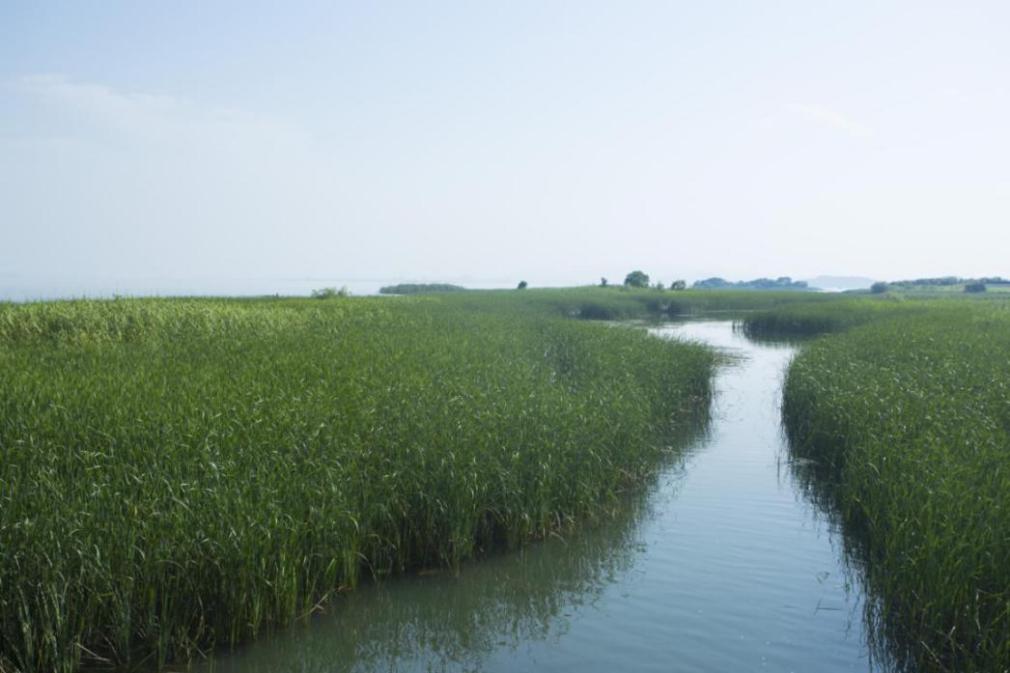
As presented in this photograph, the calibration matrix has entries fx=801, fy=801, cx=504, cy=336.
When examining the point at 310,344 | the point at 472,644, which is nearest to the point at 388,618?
the point at 472,644

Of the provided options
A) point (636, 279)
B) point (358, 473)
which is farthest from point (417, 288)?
point (358, 473)

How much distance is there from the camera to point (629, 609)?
888 centimetres

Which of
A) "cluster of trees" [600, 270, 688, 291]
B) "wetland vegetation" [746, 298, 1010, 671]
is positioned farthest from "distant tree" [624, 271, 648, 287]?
"wetland vegetation" [746, 298, 1010, 671]

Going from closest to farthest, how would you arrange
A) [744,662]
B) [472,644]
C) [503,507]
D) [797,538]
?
[744,662] → [472,644] → [503,507] → [797,538]

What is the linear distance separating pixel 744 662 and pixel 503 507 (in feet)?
12.3

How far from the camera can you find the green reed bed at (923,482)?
7.18 m

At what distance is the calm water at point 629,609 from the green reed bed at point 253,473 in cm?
49

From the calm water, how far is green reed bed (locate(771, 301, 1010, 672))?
0.67 m

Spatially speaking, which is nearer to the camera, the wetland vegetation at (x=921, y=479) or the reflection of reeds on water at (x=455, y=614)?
the wetland vegetation at (x=921, y=479)

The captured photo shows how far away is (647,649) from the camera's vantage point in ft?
Answer: 26.1

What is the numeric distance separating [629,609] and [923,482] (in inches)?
150

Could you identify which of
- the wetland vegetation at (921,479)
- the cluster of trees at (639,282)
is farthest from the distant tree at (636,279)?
the wetland vegetation at (921,479)

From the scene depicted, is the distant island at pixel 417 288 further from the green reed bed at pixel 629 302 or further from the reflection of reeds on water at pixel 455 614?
the reflection of reeds on water at pixel 455 614

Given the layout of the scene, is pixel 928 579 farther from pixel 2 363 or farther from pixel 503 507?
pixel 2 363
